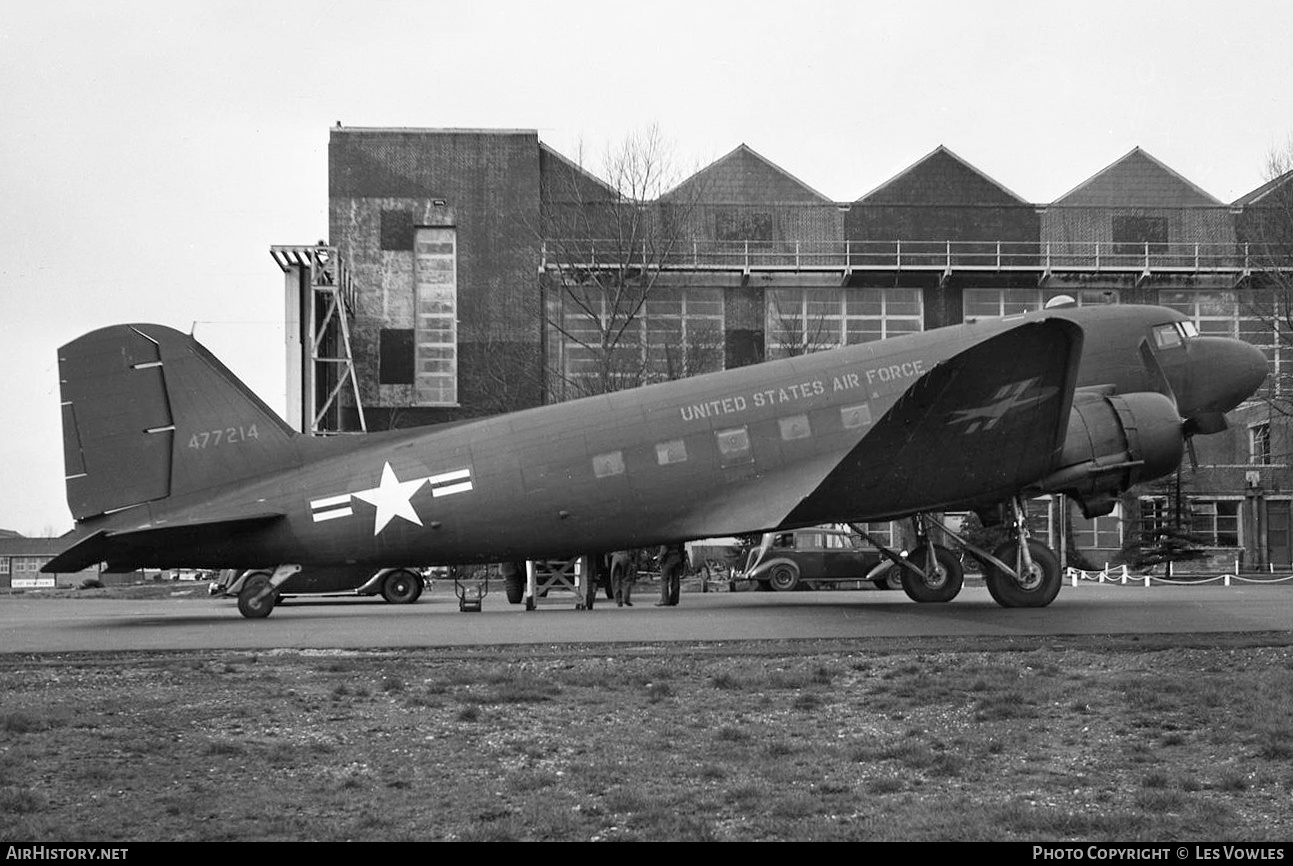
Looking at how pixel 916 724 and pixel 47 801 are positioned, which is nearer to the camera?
pixel 47 801

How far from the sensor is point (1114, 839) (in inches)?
273

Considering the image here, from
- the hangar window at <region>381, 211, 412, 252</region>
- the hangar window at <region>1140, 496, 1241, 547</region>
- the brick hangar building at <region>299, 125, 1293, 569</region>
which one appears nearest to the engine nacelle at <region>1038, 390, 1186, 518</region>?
the brick hangar building at <region>299, 125, 1293, 569</region>

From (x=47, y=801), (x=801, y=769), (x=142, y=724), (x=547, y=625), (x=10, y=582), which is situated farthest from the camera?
(x=10, y=582)

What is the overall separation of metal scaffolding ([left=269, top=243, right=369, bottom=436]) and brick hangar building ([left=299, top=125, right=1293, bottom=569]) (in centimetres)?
63

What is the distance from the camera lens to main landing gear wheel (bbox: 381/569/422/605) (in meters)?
31.3

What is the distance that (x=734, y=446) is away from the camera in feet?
63.7

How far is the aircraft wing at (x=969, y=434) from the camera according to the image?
1653cm

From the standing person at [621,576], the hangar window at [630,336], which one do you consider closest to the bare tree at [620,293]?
the hangar window at [630,336]

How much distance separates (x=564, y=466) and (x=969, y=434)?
5.94m

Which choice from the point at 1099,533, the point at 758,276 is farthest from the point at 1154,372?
the point at 1099,533

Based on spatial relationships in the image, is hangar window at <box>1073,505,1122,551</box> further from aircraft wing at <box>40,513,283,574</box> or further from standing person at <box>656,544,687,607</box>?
aircraft wing at <box>40,513,283,574</box>
